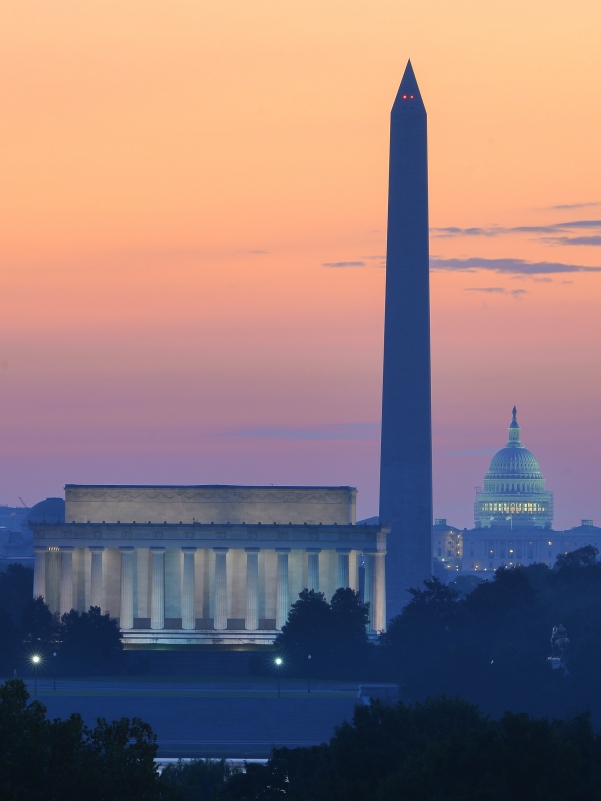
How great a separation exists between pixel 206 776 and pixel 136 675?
6379cm

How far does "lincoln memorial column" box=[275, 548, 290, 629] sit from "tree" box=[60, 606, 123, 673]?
19.8 meters

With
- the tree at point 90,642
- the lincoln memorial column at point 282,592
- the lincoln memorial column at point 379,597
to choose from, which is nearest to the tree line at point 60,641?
the tree at point 90,642

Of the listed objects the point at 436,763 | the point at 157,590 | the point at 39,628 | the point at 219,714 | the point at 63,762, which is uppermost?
the point at 157,590

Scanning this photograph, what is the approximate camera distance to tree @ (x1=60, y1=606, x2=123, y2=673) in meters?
174

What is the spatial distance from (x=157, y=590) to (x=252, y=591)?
25.2ft

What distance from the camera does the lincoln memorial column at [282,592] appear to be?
19725cm

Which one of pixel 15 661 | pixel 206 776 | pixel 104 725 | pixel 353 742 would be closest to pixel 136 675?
pixel 15 661

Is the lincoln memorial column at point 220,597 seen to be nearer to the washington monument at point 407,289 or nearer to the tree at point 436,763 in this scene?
the washington monument at point 407,289

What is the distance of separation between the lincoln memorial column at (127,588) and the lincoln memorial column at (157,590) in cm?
166

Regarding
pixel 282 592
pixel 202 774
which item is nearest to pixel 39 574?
pixel 282 592

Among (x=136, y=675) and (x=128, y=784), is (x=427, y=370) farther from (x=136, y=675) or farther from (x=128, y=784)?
(x=128, y=784)

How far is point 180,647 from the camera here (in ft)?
621

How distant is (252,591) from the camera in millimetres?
198375

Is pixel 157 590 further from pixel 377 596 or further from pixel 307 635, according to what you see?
pixel 307 635
